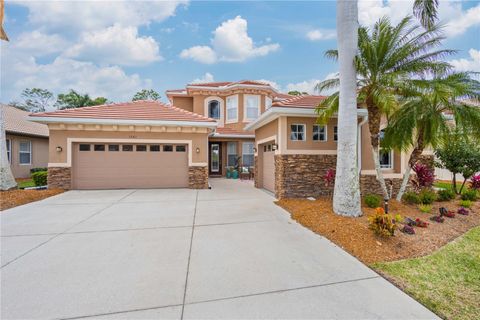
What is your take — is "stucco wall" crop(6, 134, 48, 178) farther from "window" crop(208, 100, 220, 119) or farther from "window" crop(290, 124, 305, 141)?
"window" crop(290, 124, 305, 141)

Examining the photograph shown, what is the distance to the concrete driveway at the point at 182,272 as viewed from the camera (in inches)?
103

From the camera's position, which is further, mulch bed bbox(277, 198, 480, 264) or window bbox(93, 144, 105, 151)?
window bbox(93, 144, 105, 151)

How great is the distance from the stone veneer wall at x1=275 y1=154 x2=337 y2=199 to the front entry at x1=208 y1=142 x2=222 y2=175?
8957 mm

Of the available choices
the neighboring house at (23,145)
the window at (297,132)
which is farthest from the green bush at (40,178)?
the window at (297,132)

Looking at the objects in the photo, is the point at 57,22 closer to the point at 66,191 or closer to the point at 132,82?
the point at 66,191

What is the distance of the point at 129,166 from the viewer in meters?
10.9

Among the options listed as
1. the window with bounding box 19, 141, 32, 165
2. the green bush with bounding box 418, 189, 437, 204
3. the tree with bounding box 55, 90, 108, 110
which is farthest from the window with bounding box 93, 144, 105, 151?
the tree with bounding box 55, 90, 108, 110

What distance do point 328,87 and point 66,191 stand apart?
12.3 meters

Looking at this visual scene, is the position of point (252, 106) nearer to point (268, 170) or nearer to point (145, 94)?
point (268, 170)

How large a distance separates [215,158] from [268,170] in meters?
7.38

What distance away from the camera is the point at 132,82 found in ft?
74.2

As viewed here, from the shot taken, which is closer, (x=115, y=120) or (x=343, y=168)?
(x=343, y=168)

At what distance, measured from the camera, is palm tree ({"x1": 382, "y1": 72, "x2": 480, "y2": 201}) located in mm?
5996

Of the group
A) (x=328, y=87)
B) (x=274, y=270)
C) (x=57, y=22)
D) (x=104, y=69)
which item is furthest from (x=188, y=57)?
(x=274, y=270)
